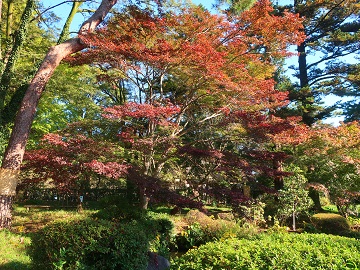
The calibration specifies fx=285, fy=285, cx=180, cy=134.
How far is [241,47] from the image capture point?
9.57 meters

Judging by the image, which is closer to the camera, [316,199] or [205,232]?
[205,232]

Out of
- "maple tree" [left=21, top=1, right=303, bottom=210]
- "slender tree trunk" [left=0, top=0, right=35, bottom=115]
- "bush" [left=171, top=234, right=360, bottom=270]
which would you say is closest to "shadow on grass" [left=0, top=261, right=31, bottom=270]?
"bush" [left=171, top=234, right=360, bottom=270]

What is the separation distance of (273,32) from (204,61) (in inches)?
135

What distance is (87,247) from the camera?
363 cm

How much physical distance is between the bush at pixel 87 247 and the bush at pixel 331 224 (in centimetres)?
673

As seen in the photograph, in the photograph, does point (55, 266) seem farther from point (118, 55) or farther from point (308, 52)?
point (308, 52)

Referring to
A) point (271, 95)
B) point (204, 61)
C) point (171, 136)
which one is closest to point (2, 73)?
point (171, 136)

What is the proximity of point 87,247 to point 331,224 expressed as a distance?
7633 millimetres

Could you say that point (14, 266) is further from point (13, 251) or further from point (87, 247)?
point (87, 247)

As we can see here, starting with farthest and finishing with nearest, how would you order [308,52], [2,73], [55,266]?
[308,52]
[2,73]
[55,266]

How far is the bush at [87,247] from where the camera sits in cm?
361

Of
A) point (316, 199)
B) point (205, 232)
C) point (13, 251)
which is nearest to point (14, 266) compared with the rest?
point (13, 251)

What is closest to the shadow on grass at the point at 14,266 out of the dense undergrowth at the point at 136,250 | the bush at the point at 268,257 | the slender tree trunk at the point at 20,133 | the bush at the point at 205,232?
the dense undergrowth at the point at 136,250

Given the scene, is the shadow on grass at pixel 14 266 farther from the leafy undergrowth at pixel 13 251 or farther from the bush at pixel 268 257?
the bush at pixel 268 257
